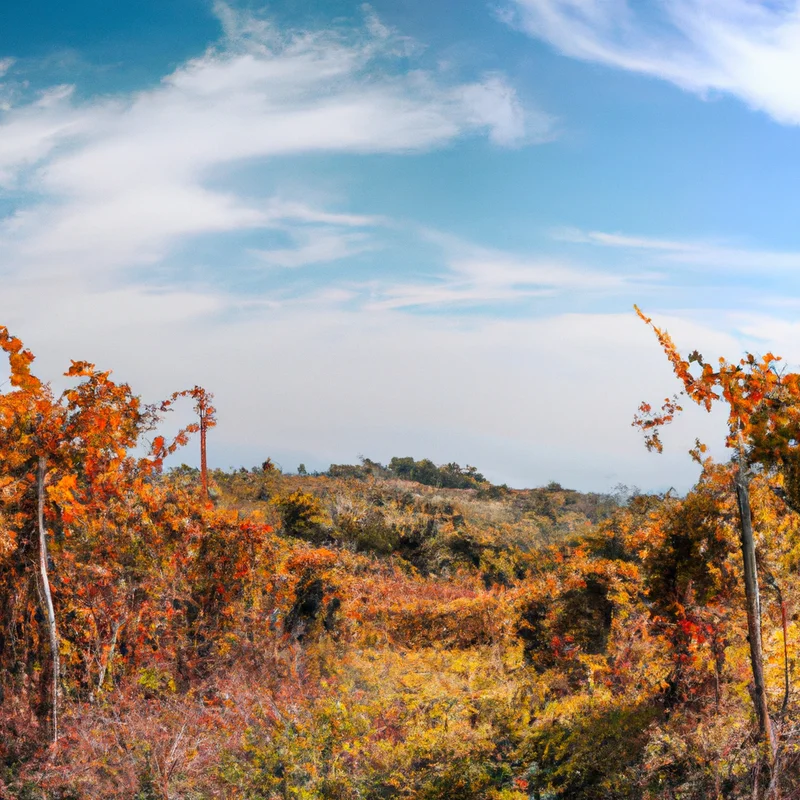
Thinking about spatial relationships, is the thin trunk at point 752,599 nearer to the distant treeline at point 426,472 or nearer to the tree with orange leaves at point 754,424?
the tree with orange leaves at point 754,424

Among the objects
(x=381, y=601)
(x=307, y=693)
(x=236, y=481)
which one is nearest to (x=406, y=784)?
(x=307, y=693)

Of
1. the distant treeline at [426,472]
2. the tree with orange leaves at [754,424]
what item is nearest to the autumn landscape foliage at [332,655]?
the tree with orange leaves at [754,424]

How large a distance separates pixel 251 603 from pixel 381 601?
3327mm

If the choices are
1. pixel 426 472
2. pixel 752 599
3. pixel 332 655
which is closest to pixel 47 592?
pixel 332 655

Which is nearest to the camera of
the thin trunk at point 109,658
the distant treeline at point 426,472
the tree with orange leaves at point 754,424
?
the tree with orange leaves at point 754,424

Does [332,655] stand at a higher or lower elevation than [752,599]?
lower

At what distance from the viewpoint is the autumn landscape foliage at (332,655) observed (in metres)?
5.41

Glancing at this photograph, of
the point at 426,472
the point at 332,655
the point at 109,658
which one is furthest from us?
the point at 426,472

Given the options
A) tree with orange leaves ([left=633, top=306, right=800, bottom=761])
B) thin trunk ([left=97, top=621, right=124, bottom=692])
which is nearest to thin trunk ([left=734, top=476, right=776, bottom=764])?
tree with orange leaves ([left=633, top=306, right=800, bottom=761])

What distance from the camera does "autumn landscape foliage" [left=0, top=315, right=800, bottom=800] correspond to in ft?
17.7

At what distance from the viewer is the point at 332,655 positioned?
8633 mm

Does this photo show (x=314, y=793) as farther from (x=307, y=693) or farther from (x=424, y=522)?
(x=424, y=522)

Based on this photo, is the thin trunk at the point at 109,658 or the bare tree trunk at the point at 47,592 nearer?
the bare tree trunk at the point at 47,592

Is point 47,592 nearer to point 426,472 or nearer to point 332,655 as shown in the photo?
point 332,655
